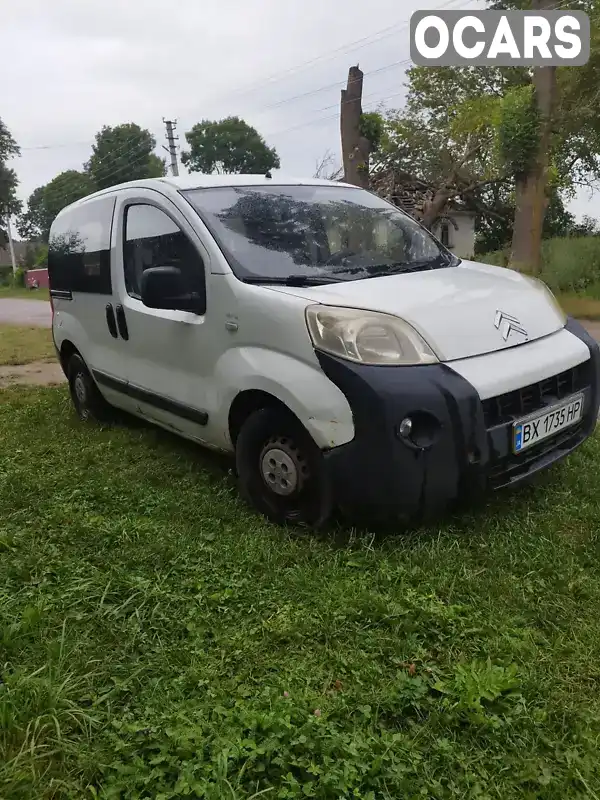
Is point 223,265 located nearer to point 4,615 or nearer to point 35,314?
point 4,615

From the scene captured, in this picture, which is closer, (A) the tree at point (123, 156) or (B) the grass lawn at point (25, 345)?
(B) the grass lawn at point (25, 345)

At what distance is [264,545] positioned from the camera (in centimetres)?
300

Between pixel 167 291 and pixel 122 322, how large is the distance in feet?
3.20

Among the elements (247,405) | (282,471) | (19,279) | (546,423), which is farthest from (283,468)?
(19,279)

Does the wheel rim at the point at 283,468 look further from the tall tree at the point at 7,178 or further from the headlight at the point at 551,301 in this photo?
the tall tree at the point at 7,178

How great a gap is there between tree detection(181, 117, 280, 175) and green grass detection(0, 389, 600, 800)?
2620 inches

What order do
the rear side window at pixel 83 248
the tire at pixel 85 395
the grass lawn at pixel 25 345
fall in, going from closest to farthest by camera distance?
the rear side window at pixel 83 248 < the tire at pixel 85 395 < the grass lawn at pixel 25 345

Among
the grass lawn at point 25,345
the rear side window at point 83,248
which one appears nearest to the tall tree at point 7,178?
the grass lawn at point 25,345

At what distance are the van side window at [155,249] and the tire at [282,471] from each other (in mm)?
806

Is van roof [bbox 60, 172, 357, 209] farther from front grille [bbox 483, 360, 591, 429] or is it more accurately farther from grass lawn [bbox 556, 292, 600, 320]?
grass lawn [bbox 556, 292, 600, 320]

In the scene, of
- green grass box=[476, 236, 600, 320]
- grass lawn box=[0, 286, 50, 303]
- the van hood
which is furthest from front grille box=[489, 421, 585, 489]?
grass lawn box=[0, 286, 50, 303]

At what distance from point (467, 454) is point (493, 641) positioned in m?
0.74

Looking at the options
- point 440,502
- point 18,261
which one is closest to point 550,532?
point 440,502

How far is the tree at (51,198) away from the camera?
214 feet
